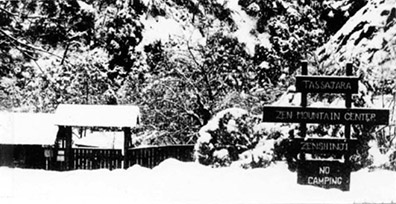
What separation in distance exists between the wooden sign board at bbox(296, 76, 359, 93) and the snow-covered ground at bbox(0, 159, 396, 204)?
1.68m

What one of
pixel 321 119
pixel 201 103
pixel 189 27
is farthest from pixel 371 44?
pixel 189 27

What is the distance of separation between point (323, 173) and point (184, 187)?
2.55 metres

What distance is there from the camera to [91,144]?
2402cm

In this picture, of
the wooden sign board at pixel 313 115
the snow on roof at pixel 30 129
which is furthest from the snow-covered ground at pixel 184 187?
the snow on roof at pixel 30 129

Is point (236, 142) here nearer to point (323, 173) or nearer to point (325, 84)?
point (323, 173)

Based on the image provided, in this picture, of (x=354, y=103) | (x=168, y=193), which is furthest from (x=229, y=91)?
(x=168, y=193)

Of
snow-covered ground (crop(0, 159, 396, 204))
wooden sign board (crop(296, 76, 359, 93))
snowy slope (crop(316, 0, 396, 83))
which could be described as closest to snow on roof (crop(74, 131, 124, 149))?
snowy slope (crop(316, 0, 396, 83))

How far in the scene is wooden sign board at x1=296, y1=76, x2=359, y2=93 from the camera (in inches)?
425

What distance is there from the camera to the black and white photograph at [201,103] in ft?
34.7

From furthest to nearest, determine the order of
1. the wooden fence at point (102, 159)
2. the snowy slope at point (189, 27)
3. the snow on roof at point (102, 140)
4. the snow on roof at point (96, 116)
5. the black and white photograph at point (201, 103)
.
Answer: the snowy slope at point (189, 27)
the snow on roof at point (102, 140)
the wooden fence at point (102, 159)
the snow on roof at point (96, 116)
the black and white photograph at point (201, 103)

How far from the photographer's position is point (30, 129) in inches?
720

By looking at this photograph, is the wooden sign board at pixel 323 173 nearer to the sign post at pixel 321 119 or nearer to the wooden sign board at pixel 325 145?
the sign post at pixel 321 119

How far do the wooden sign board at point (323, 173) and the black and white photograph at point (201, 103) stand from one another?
18mm

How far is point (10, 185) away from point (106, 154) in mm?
8153
